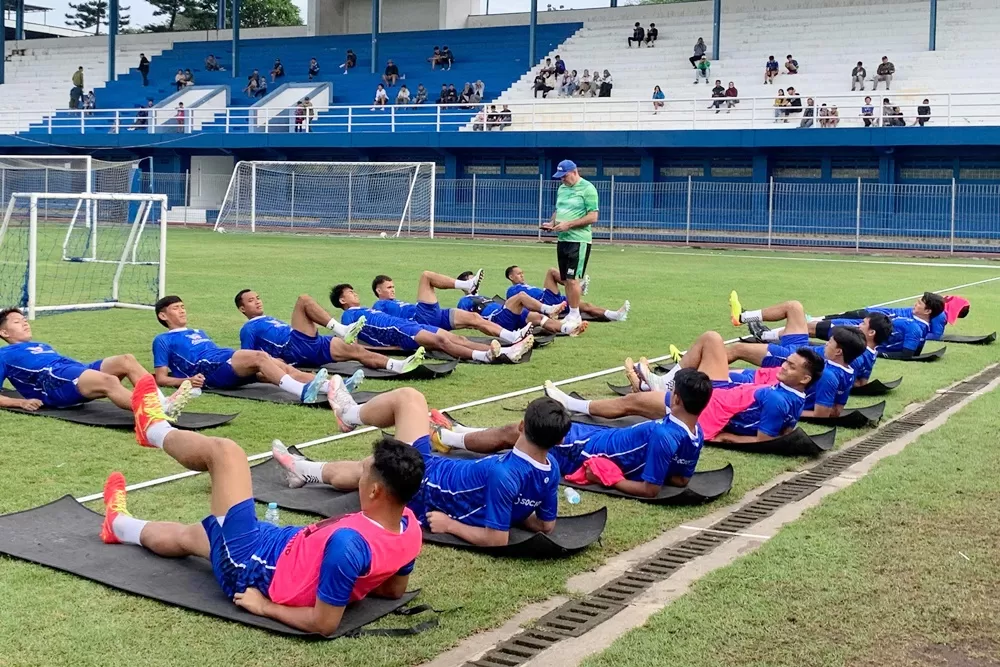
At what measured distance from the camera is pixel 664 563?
5.80 metres

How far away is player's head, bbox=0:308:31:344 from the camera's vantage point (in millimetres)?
8875

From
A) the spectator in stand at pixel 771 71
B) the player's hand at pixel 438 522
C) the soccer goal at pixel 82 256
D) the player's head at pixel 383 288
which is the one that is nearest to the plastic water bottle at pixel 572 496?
the player's hand at pixel 438 522

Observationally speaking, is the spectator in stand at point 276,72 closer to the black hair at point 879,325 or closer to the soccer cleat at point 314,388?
the soccer cleat at point 314,388

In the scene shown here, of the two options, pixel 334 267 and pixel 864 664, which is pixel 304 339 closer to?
pixel 864 664

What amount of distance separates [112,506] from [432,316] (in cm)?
713

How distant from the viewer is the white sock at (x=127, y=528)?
5.63 metres

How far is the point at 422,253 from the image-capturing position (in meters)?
29.0

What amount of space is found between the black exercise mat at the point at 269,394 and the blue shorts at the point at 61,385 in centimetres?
136

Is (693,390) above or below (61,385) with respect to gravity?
above

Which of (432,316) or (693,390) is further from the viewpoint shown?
(432,316)

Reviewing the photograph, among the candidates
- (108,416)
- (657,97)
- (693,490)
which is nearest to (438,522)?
(693,490)

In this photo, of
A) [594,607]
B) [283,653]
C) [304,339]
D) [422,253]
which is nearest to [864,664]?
[594,607]

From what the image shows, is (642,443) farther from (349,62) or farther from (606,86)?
(349,62)

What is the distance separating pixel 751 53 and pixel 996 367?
31326 mm
